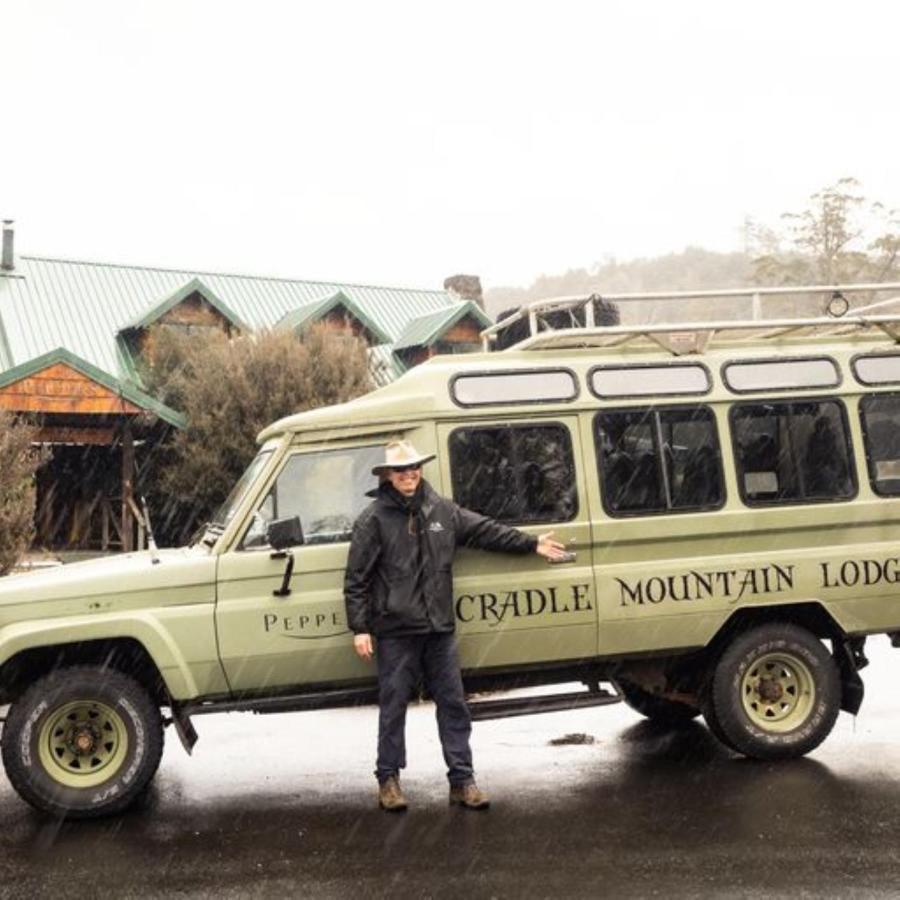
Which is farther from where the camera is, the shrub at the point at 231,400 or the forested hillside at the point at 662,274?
the forested hillside at the point at 662,274

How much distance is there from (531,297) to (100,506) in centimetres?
4103

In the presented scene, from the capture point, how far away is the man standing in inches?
243

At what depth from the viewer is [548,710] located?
6.67 meters

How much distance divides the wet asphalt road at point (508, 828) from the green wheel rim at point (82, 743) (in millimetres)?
273

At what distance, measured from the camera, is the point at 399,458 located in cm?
627

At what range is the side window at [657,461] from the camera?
275 inches

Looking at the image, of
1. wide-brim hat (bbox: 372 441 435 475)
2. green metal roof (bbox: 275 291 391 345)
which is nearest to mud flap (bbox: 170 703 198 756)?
wide-brim hat (bbox: 372 441 435 475)

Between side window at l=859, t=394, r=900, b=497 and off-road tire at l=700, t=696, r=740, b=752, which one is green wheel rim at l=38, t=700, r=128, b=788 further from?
side window at l=859, t=394, r=900, b=497

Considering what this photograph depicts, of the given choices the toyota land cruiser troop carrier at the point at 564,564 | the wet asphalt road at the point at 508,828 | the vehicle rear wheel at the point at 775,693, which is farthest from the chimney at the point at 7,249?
the vehicle rear wheel at the point at 775,693

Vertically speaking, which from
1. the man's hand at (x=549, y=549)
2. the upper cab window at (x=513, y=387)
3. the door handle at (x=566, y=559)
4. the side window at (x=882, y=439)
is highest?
the upper cab window at (x=513, y=387)

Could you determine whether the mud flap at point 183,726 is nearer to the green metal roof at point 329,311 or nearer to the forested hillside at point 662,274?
the green metal roof at point 329,311

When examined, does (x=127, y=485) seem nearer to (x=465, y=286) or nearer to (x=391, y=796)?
(x=465, y=286)

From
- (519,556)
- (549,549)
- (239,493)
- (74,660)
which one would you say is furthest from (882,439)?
→ (74,660)

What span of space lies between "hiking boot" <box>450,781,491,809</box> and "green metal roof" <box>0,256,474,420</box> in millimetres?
20202
